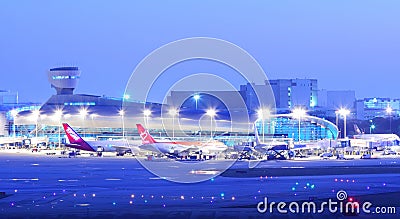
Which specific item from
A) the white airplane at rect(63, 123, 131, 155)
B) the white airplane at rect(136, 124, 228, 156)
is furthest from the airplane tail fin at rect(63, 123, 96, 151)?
the white airplane at rect(136, 124, 228, 156)

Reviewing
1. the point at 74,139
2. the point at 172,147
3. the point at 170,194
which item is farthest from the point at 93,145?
the point at 170,194

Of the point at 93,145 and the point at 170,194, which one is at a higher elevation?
the point at 93,145

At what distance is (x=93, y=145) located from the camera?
148 m

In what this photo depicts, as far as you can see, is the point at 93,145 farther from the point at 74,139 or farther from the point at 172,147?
the point at 172,147

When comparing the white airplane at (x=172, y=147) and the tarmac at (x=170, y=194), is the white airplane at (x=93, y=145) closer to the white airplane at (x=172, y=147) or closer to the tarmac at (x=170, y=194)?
the white airplane at (x=172, y=147)

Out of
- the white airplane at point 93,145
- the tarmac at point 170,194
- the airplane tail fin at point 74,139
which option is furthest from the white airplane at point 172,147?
the tarmac at point 170,194

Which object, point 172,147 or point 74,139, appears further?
point 74,139

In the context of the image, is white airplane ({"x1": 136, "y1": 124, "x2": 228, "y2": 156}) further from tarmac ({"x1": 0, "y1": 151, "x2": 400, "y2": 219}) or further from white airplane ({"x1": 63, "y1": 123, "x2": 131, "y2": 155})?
tarmac ({"x1": 0, "y1": 151, "x2": 400, "y2": 219})

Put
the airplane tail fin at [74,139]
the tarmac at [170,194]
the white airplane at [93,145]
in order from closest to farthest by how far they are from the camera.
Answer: the tarmac at [170,194] → the airplane tail fin at [74,139] → the white airplane at [93,145]

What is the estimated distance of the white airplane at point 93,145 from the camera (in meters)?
136

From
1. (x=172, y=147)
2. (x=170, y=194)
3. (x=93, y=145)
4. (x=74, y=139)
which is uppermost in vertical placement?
(x=74, y=139)

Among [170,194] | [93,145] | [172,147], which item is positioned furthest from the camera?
[93,145]

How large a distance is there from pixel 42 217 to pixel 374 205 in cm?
1566

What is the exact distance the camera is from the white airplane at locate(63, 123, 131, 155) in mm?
136250
